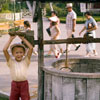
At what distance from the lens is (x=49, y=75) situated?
5.23 metres

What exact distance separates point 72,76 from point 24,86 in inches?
28.9

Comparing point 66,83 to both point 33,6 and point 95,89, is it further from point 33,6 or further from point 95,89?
point 33,6

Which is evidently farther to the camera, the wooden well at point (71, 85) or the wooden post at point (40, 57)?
the wooden post at point (40, 57)

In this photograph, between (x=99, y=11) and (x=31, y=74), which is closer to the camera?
(x=31, y=74)

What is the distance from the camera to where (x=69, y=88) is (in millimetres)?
4945

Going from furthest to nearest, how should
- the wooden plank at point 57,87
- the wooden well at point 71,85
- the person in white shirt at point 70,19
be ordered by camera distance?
the person in white shirt at point 70,19
the wooden plank at point 57,87
the wooden well at point 71,85

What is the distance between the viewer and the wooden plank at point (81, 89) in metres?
4.89

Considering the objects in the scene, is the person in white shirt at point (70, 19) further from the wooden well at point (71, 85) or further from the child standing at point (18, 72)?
the child standing at point (18, 72)

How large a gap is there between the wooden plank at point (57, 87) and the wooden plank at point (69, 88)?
70 millimetres

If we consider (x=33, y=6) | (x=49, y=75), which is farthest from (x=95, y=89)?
(x=33, y=6)

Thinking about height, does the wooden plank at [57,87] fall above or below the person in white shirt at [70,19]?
below

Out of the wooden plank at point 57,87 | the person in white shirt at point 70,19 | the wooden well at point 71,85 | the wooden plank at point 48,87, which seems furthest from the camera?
the person in white shirt at point 70,19

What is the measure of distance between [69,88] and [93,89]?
0.36m

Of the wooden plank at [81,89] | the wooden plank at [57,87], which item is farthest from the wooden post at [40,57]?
the wooden plank at [81,89]
